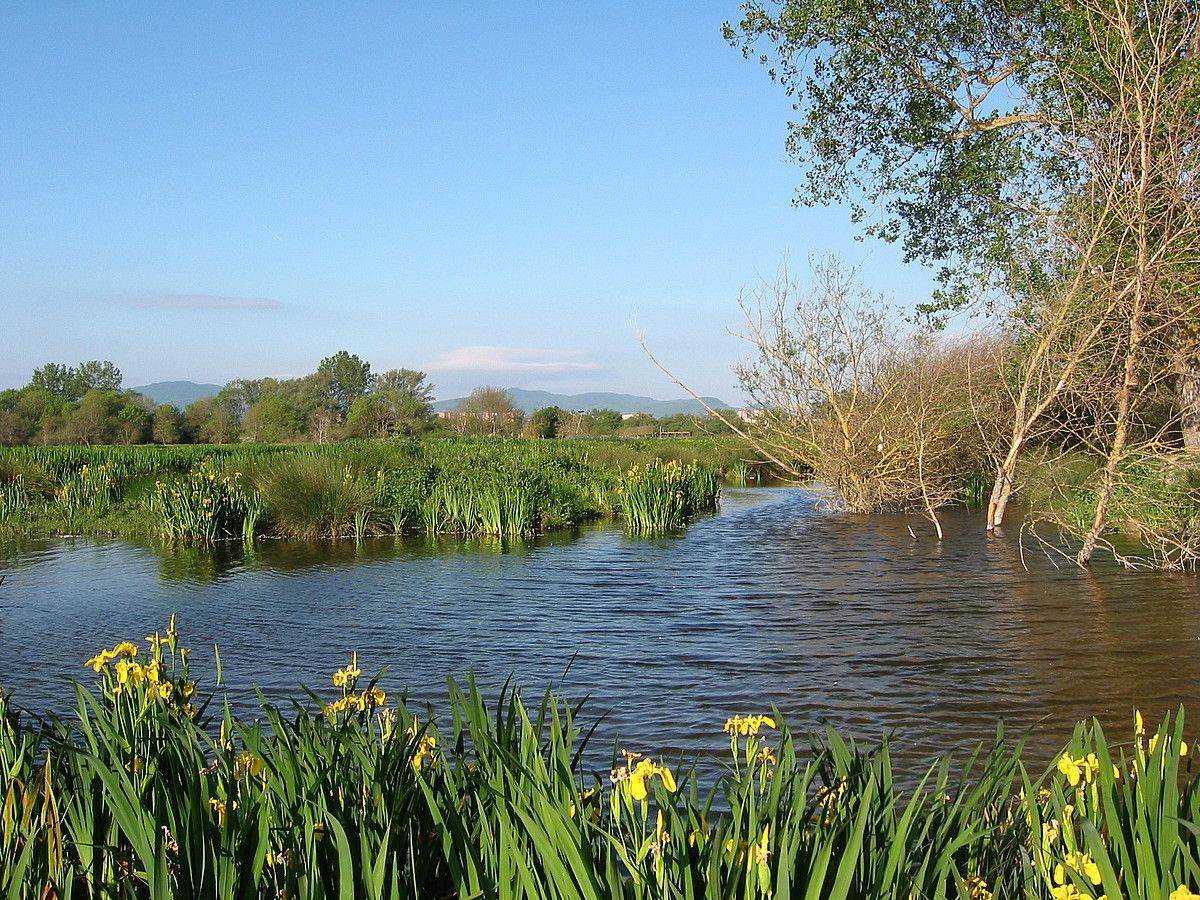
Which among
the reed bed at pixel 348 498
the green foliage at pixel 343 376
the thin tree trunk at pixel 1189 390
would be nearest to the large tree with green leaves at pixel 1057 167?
the thin tree trunk at pixel 1189 390

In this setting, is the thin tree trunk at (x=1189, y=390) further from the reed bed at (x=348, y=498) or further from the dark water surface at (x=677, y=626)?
the reed bed at (x=348, y=498)

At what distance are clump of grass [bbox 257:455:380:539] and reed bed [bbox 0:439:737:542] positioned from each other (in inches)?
0.7

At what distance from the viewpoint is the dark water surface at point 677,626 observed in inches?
290

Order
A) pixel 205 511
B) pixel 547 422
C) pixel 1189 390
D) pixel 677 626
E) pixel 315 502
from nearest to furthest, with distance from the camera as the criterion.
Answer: pixel 677 626, pixel 1189 390, pixel 205 511, pixel 315 502, pixel 547 422

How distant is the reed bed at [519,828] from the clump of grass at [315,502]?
14.5 metres

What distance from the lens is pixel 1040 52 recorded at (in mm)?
18062

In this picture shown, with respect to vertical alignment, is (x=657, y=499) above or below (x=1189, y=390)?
below

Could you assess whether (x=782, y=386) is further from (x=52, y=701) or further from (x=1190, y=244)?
(x=52, y=701)

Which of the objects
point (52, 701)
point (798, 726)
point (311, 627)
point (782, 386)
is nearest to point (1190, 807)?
point (798, 726)

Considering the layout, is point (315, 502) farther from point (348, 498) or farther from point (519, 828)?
point (519, 828)

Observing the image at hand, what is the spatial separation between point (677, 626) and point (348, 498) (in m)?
9.09

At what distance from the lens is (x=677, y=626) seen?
10328 millimetres

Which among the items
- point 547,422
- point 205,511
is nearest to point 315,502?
point 205,511

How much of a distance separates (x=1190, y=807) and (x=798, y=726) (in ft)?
13.2
